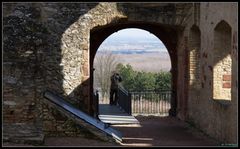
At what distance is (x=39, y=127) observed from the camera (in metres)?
10.1

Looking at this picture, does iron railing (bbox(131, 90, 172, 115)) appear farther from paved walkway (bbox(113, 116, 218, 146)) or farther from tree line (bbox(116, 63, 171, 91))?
paved walkway (bbox(113, 116, 218, 146))

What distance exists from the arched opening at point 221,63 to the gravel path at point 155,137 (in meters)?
1.22

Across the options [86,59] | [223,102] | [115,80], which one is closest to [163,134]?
[223,102]

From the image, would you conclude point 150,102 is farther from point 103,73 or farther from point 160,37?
point 103,73

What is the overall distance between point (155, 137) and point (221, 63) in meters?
2.54

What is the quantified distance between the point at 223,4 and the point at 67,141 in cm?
473

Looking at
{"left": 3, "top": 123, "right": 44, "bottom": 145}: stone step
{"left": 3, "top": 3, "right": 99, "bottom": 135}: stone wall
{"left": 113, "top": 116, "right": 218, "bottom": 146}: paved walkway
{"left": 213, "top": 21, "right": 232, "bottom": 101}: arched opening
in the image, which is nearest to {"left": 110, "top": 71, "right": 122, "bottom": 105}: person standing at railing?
{"left": 113, "top": 116, "right": 218, "bottom": 146}: paved walkway

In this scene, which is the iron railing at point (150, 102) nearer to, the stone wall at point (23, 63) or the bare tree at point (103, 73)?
the bare tree at point (103, 73)

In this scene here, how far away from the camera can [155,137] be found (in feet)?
45.0

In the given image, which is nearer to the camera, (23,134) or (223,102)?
(23,134)

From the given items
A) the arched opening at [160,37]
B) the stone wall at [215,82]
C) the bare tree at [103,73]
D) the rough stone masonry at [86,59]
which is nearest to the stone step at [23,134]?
the rough stone masonry at [86,59]

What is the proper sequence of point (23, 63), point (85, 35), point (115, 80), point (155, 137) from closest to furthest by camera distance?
point (23, 63), point (155, 137), point (85, 35), point (115, 80)

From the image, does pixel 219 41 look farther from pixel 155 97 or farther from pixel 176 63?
pixel 155 97

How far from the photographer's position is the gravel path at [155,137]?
1155 cm
